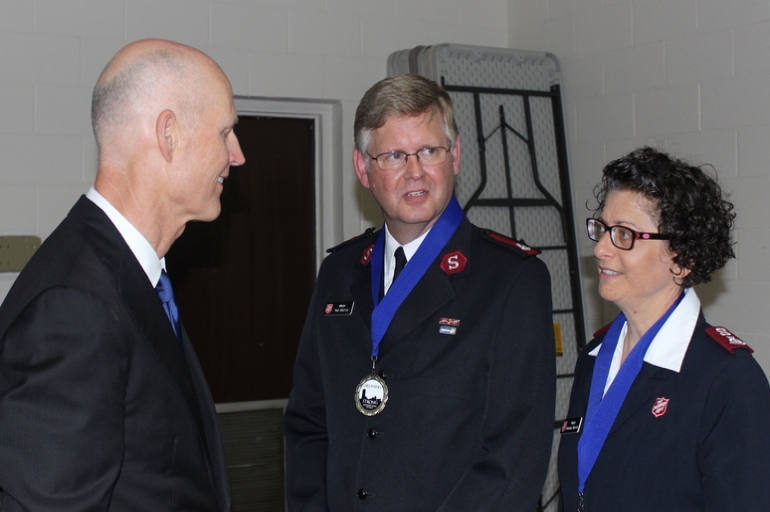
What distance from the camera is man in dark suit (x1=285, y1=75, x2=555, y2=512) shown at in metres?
1.80

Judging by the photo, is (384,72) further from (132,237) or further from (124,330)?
(124,330)

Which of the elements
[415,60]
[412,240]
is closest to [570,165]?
[415,60]

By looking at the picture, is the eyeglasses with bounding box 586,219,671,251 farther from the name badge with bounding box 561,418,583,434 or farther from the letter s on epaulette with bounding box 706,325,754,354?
the name badge with bounding box 561,418,583,434

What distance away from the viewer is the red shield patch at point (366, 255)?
2162 millimetres

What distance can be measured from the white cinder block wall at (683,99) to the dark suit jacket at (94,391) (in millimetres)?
2571

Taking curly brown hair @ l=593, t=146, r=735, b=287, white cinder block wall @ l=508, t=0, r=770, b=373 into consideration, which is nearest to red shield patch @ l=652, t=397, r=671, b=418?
curly brown hair @ l=593, t=146, r=735, b=287

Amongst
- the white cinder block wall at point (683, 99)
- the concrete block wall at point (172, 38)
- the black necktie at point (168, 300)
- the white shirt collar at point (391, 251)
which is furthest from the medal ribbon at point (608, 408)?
the concrete block wall at point (172, 38)

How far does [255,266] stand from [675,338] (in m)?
2.63

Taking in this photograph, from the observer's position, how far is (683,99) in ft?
11.7

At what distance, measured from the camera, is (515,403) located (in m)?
1.79

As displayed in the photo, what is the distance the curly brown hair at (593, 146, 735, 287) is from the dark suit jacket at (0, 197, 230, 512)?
1.11 metres

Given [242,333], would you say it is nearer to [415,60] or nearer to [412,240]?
[415,60]

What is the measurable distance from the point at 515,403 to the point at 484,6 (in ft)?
10.6

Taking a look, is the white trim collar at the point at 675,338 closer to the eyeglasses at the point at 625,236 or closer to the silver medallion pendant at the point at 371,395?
the eyeglasses at the point at 625,236
